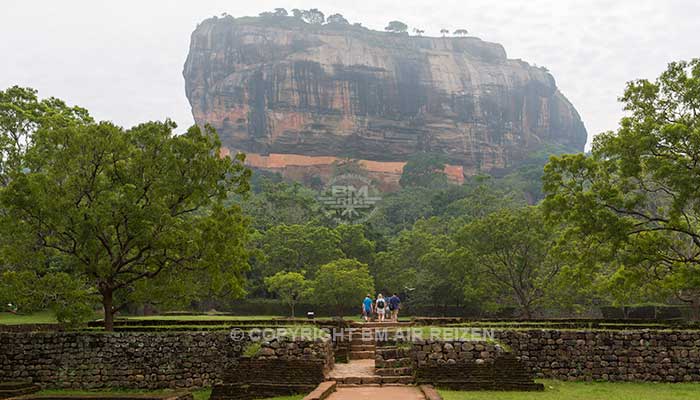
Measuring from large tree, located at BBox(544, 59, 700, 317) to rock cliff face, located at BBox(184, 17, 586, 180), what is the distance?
312ft

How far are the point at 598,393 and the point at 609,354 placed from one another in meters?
2.23

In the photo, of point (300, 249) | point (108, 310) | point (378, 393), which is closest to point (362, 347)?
point (378, 393)

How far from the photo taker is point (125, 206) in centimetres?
1648

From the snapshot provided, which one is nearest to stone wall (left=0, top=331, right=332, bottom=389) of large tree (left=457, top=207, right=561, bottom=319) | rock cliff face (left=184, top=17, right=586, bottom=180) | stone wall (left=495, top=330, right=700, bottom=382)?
stone wall (left=495, top=330, right=700, bottom=382)

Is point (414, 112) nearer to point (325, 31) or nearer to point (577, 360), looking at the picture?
point (325, 31)

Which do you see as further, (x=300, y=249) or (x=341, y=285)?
(x=300, y=249)

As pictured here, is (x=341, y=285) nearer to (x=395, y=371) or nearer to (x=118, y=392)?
(x=118, y=392)

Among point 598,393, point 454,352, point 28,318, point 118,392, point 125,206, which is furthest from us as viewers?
point 28,318

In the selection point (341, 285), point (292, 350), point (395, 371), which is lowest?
point (395, 371)

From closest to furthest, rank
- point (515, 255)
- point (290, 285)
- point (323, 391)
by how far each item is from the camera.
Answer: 1. point (323, 391)
2. point (515, 255)
3. point (290, 285)

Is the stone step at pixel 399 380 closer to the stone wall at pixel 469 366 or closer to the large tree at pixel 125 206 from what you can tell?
the stone wall at pixel 469 366

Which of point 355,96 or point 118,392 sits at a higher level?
point 355,96

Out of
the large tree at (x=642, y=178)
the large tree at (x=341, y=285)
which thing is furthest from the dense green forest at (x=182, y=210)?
the large tree at (x=341, y=285)

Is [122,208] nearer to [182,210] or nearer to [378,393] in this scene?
[182,210]
